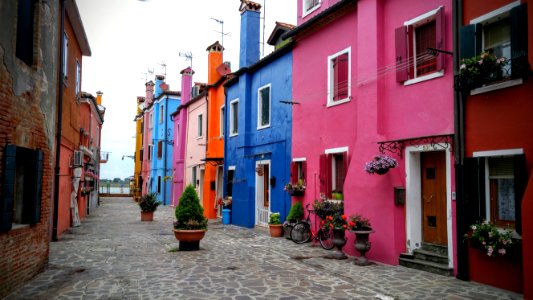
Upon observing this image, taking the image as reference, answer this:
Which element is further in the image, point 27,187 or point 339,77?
point 339,77

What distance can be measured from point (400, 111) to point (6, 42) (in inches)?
313

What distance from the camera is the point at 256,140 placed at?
17406 mm

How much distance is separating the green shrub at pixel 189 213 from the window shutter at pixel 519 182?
7.58m

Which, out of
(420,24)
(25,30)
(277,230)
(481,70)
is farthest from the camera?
(277,230)

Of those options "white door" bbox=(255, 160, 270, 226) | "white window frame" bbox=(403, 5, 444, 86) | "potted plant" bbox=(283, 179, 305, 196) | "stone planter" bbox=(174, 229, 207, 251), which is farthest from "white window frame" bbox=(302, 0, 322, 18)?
"stone planter" bbox=(174, 229, 207, 251)

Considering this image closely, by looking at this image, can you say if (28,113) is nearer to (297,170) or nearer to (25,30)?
(25,30)

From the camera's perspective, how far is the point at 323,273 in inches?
342

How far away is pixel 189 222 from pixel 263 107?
7.23 meters

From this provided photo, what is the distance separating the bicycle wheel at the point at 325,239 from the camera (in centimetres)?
1155

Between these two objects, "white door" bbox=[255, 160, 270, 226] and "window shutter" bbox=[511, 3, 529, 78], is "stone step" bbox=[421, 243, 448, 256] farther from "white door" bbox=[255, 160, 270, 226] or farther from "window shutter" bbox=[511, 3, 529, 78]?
"white door" bbox=[255, 160, 270, 226]

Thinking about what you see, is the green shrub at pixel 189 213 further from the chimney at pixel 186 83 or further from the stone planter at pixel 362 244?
the chimney at pixel 186 83

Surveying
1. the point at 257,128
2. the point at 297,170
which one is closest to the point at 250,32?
the point at 257,128

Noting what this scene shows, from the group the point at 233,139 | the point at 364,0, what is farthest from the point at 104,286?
the point at 233,139

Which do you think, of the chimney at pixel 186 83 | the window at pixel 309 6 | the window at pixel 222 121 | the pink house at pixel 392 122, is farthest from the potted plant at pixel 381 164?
the chimney at pixel 186 83
